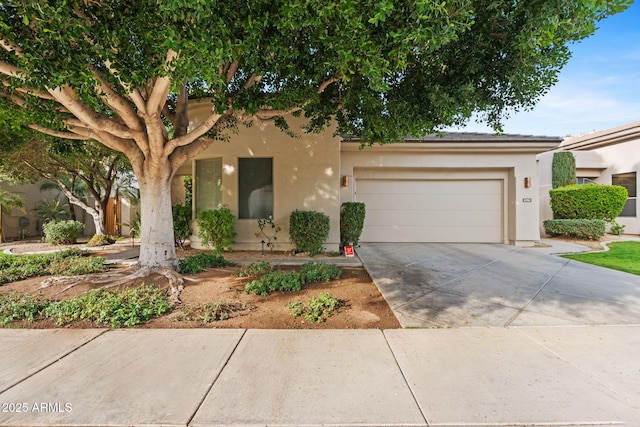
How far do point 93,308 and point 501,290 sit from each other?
6.46 metres

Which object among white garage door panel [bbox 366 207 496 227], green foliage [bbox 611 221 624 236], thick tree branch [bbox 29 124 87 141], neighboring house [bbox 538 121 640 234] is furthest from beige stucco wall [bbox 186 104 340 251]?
green foliage [bbox 611 221 624 236]

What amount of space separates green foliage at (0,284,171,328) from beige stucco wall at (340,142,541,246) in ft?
22.8

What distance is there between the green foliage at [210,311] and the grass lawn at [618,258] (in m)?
8.25

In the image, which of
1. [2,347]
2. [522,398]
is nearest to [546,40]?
[522,398]

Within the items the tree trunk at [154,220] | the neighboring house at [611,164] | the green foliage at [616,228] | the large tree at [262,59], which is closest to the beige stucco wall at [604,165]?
the neighboring house at [611,164]

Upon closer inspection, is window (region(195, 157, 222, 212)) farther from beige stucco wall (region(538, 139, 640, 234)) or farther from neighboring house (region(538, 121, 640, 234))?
neighboring house (region(538, 121, 640, 234))

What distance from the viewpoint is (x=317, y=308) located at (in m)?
4.16

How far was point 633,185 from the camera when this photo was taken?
13.2 metres

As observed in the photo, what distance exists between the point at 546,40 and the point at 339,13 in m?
2.51

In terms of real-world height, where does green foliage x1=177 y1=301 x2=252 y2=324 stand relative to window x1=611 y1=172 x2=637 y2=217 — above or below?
below

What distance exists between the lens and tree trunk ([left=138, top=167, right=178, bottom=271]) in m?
5.66

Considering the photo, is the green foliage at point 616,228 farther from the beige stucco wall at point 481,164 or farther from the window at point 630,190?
the beige stucco wall at point 481,164

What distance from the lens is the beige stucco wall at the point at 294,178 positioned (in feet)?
28.1

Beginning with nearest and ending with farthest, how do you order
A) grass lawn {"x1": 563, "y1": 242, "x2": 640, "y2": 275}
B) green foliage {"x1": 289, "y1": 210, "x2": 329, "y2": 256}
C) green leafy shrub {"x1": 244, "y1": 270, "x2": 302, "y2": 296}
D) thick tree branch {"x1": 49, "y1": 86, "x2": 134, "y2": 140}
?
thick tree branch {"x1": 49, "y1": 86, "x2": 134, "y2": 140} → green leafy shrub {"x1": 244, "y1": 270, "x2": 302, "y2": 296} → grass lawn {"x1": 563, "y1": 242, "x2": 640, "y2": 275} → green foliage {"x1": 289, "y1": 210, "x2": 329, "y2": 256}
